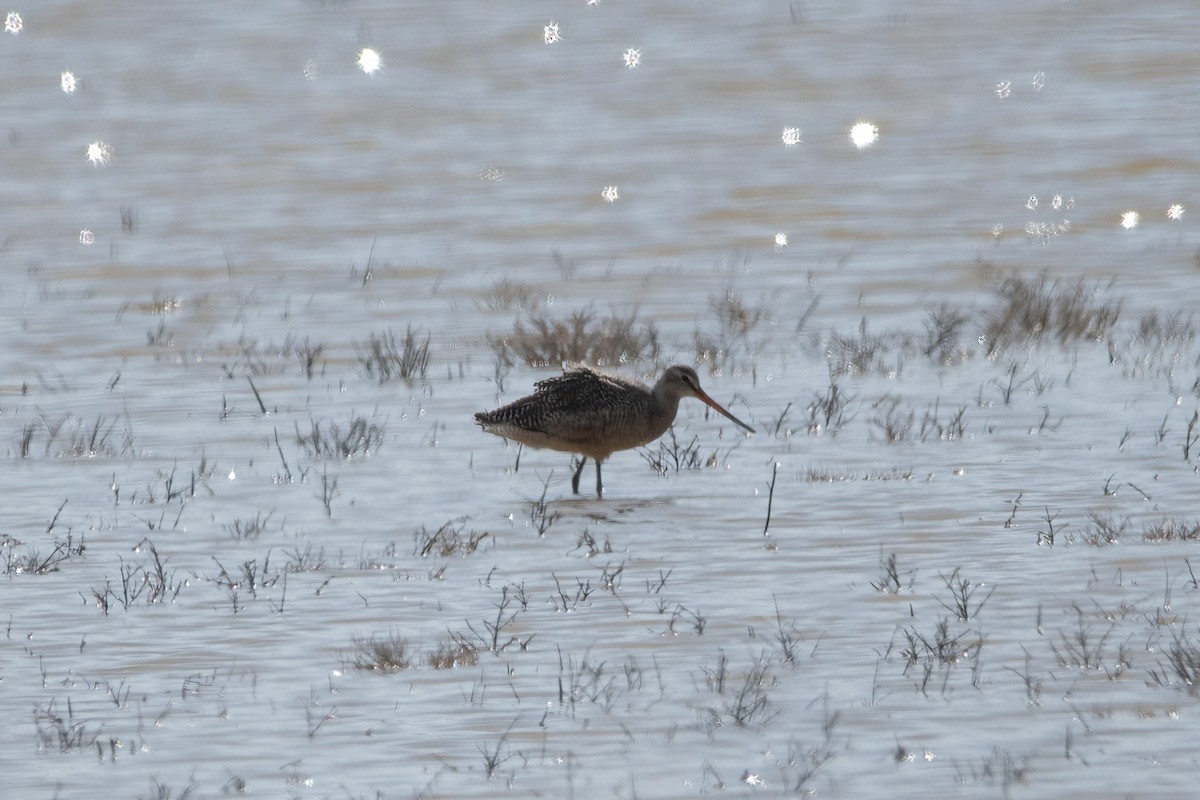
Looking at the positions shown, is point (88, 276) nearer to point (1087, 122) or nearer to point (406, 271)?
point (406, 271)

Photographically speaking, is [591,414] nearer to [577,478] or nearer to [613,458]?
[577,478]

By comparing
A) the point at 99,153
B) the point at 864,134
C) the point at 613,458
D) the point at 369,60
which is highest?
the point at 369,60

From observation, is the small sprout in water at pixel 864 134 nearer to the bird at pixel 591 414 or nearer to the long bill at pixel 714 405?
the long bill at pixel 714 405

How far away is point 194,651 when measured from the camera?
738 cm

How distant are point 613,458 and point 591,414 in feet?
4.44

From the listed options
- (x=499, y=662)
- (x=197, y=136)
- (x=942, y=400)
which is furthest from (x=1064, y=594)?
(x=197, y=136)

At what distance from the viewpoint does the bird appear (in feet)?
34.3

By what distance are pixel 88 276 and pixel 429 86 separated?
11.5 meters

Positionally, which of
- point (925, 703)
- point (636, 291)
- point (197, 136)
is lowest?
point (925, 703)

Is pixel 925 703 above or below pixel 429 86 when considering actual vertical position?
below

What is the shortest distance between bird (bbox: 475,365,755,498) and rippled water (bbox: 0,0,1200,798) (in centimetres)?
27

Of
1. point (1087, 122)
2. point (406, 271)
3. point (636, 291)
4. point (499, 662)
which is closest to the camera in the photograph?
point (499, 662)

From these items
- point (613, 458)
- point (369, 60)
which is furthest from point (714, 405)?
point (369, 60)

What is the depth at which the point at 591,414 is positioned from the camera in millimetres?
10445
